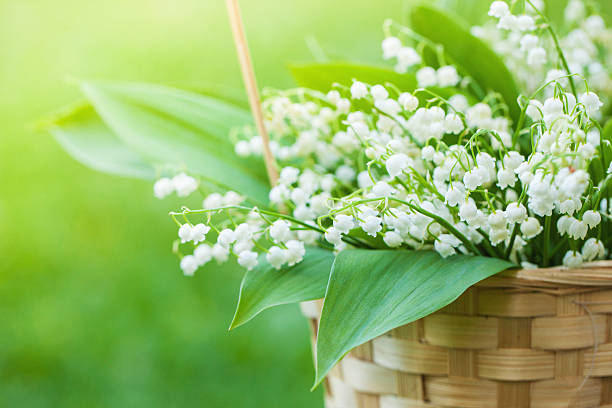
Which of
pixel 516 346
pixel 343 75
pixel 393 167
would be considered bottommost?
pixel 516 346

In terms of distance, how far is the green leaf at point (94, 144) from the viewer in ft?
2.12

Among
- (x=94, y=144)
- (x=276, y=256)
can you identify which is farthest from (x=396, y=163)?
(x=94, y=144)

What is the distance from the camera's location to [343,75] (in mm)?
550

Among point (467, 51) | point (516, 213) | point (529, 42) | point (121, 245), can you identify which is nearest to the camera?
point (516, 213)

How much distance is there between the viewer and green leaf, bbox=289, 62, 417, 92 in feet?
1.73

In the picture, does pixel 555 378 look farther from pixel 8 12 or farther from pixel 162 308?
pixel 8 12

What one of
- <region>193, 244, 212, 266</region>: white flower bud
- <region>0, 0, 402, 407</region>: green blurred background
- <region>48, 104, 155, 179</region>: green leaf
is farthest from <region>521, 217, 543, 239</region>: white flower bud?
<region>0, 0, 402, 407</region>: green blurred background

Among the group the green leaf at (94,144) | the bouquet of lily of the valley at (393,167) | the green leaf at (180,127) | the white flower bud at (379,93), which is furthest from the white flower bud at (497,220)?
the green leaf at (94,144)

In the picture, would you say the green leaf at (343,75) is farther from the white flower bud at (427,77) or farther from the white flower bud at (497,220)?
the white flower bud at (497,220)

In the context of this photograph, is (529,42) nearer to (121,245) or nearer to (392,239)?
(392,239)

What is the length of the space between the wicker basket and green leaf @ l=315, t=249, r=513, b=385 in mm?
24

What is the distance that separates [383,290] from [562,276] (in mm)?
106

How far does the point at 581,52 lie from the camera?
2.05ft

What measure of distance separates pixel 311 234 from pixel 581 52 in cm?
34
